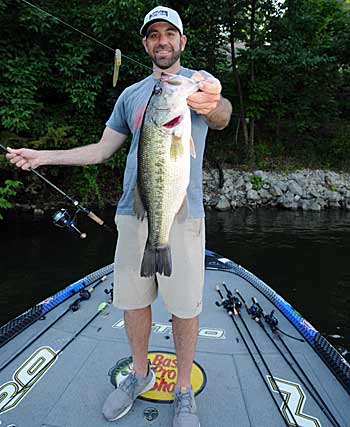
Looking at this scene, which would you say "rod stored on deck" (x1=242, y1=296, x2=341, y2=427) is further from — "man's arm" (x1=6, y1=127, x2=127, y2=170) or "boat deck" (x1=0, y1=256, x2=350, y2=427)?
"man's arm" (x1=6, y1=127, x2=127, y2=170)

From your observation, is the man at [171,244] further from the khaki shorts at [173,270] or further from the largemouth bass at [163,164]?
the largemouth bass at [163,164]

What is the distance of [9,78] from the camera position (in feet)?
34.1

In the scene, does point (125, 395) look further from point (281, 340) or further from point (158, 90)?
point (158, 90)

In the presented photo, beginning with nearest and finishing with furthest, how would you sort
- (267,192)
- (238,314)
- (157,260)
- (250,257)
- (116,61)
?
(157,260) < (238,314) < (116,61) < (250,257) < (267,192)

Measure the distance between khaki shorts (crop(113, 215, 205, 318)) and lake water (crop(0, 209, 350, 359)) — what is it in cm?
297

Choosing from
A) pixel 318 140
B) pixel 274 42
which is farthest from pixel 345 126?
pixel 274 42

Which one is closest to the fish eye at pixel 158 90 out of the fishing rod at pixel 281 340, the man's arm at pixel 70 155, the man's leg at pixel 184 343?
the man's arm at pixel 70 155

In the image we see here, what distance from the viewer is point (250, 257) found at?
8.28 meters

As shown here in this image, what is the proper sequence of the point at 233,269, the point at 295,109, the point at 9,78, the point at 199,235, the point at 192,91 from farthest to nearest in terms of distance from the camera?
the point at 295,109 → the point at 9,78 → the point at 233,269 → the point at 199,235 → the point at 192,91

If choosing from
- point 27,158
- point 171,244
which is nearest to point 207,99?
point 171,244

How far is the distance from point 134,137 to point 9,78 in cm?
977

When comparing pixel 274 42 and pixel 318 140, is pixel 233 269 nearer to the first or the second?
pixel 274 42

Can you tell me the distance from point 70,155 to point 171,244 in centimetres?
88

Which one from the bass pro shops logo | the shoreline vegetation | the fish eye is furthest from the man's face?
the shoreline vegetation
